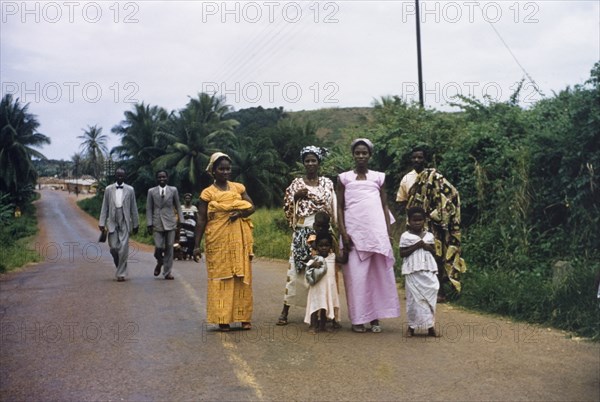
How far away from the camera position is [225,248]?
24.9 ft

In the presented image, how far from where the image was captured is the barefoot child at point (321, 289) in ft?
24.1

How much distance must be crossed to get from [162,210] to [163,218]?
0.15 meters

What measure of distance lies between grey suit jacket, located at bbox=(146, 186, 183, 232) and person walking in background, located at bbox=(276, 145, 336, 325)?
538 centimetres

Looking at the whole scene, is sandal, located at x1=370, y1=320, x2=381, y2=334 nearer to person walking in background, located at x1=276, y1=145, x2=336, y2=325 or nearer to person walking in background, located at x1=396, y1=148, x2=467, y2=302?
person walking in background, located at x1=276, y1=145, x2=336, y2=325

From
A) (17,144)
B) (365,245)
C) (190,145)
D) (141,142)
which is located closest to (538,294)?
(365,245)

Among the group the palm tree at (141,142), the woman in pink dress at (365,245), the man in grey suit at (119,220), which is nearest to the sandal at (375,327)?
the woman in pink dress at (365,245)

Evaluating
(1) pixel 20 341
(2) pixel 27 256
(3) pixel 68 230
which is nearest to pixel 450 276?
(1) pixel 20 341

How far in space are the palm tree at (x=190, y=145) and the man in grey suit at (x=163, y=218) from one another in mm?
32242

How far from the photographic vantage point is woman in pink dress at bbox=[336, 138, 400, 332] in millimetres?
7391

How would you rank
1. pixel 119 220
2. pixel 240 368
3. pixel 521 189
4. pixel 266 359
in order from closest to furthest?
pixel 240 368
pixel 266 359
pixel 521 189
pixel 119 220

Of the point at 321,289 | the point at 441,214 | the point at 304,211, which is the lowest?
the point at 321,289

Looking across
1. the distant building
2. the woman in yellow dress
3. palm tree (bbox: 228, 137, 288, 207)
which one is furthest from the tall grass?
the distant building

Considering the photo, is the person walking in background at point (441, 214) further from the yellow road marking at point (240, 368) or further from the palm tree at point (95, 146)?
the palm tree at point (95, 146)

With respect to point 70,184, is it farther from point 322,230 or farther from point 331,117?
point 322,230
